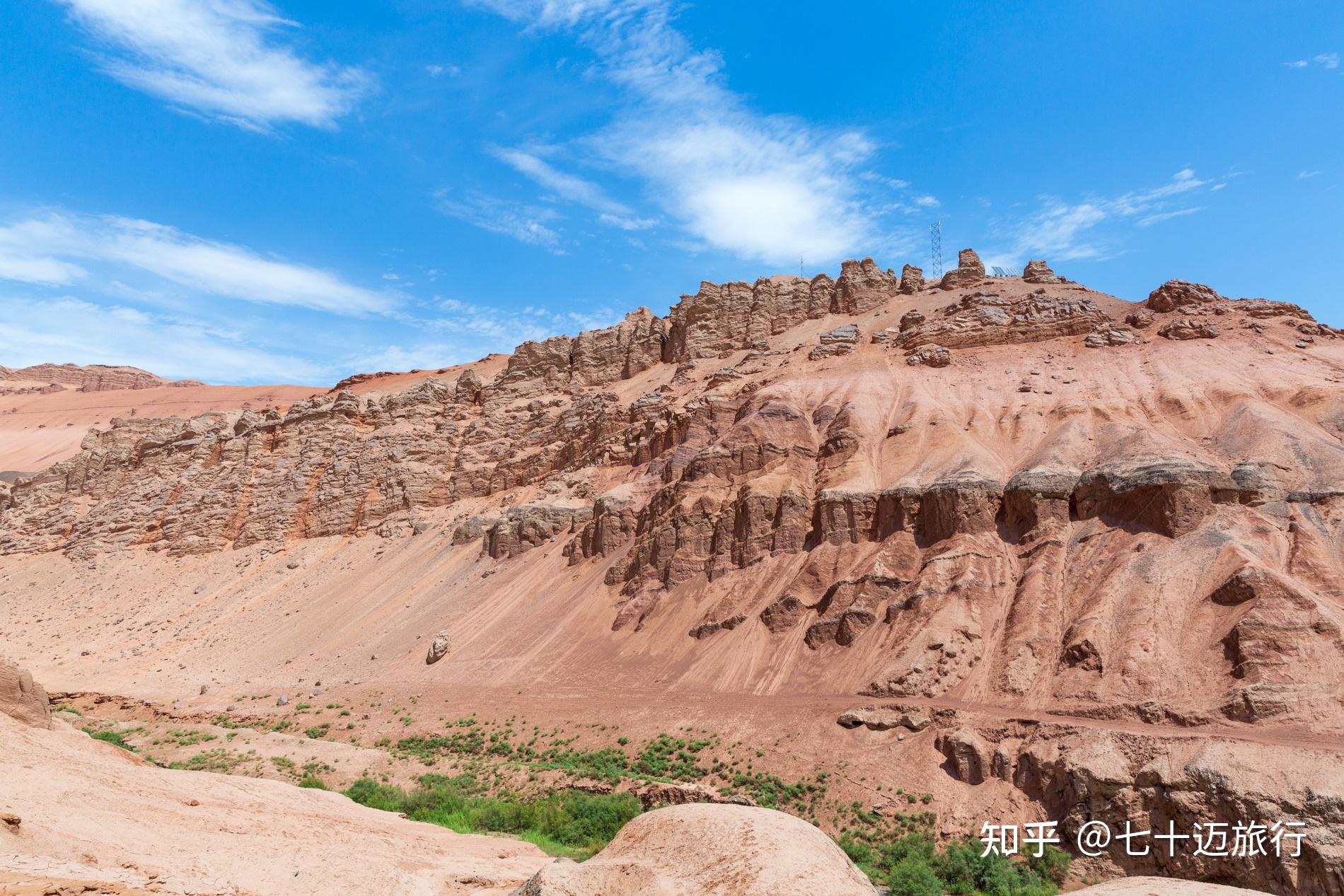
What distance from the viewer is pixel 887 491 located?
99.8 feet

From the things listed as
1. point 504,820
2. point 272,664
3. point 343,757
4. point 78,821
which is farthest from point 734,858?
point 272,664

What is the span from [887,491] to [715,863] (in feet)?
80.2

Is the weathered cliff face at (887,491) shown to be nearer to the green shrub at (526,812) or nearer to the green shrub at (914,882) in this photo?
the green shrub at (914,882)

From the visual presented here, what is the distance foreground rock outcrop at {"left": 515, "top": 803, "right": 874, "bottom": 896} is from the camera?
699 centimetres

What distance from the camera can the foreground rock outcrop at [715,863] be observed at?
6.99 m

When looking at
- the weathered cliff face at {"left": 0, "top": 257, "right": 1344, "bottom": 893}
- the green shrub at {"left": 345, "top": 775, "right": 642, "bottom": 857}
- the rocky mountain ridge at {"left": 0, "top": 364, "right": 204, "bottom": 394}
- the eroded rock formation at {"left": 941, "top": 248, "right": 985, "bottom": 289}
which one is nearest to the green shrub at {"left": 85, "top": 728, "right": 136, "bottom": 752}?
the green shrub at {"left": 345, "top": 775, "right": 642, "bottom": 857}

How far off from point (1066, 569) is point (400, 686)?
83.7ft

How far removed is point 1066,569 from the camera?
2545cm

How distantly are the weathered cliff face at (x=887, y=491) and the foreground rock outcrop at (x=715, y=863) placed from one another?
12.4 m

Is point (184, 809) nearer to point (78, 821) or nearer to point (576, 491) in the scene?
point (78, 821)

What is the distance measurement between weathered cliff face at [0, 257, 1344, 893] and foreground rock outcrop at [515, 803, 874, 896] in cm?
1244

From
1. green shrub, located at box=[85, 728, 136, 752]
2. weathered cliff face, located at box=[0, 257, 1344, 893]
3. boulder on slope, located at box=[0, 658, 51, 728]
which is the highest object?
weathered cliff face, located at box=[0, 257, 1344, 893]

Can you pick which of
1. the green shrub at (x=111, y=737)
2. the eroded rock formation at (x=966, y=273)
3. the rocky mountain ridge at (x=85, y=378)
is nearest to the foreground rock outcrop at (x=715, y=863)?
the green shrub at (x=111, y=737)

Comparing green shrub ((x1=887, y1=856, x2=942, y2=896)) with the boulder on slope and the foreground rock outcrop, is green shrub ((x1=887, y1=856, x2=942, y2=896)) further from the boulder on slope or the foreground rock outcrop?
the boulder on slope
